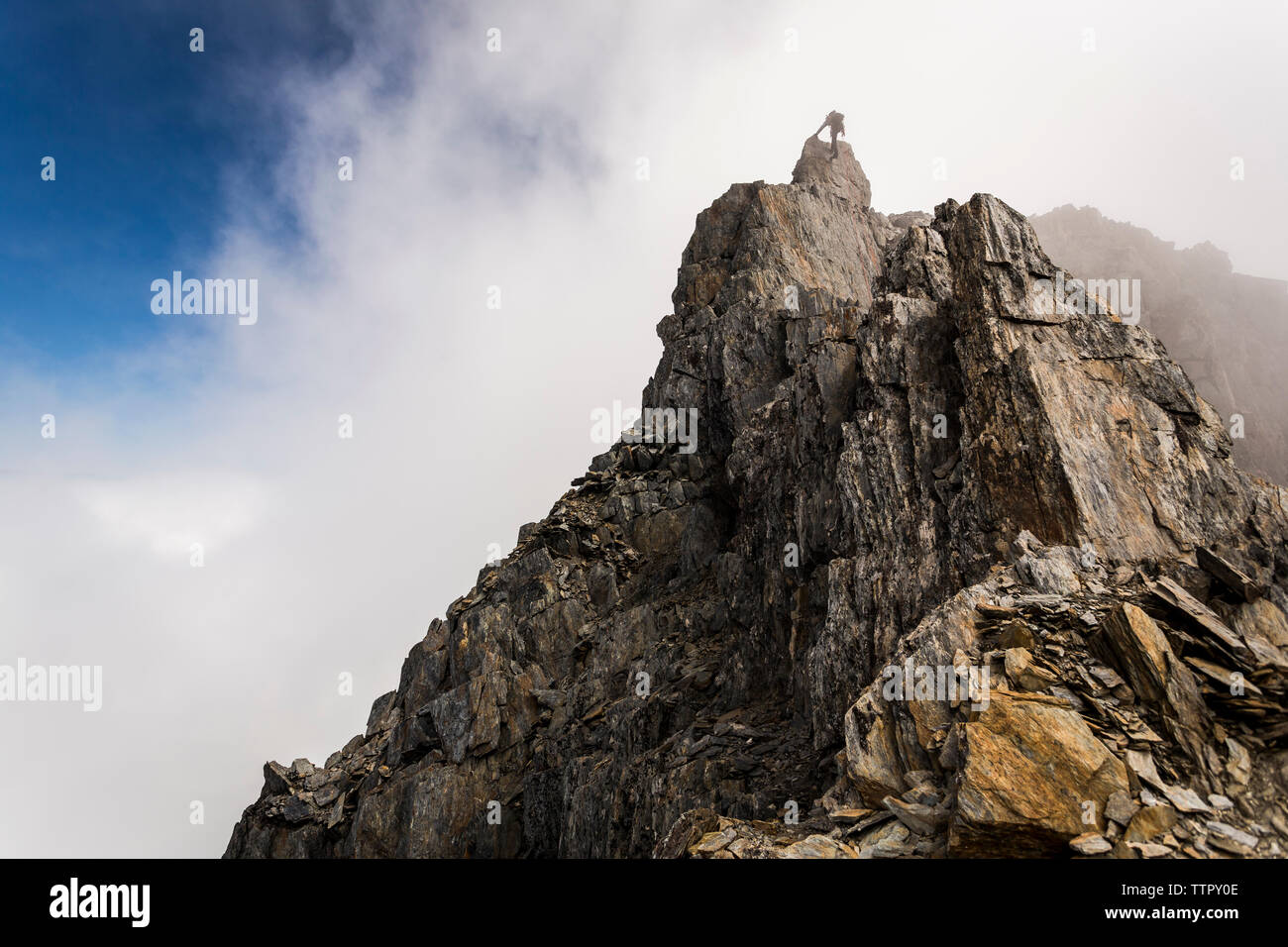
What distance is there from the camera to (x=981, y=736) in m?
14.3

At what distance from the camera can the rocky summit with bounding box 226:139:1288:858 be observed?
13898 mm

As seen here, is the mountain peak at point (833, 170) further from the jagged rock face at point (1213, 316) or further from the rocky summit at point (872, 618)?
the jagged rock face at point (1213, 316)

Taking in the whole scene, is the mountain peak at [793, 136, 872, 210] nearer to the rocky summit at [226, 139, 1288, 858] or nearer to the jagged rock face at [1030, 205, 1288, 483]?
the rocky summit at [226, 139, 1288, 858]

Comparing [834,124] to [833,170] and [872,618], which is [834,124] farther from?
[872,618]

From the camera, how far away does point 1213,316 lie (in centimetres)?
7744

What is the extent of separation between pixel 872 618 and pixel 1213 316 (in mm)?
81941

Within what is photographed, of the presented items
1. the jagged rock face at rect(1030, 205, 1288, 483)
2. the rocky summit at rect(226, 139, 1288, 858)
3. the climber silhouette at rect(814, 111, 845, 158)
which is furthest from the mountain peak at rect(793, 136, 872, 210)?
the jagged rock face at rect(1030, 205, 1288, 483)

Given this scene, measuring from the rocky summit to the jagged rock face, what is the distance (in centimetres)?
4682

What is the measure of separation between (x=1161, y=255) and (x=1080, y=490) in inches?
3517

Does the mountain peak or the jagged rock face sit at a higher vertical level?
the mountain peak

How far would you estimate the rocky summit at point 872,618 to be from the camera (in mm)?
13898

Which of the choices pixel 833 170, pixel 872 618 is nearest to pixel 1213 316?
pixel 833 170
